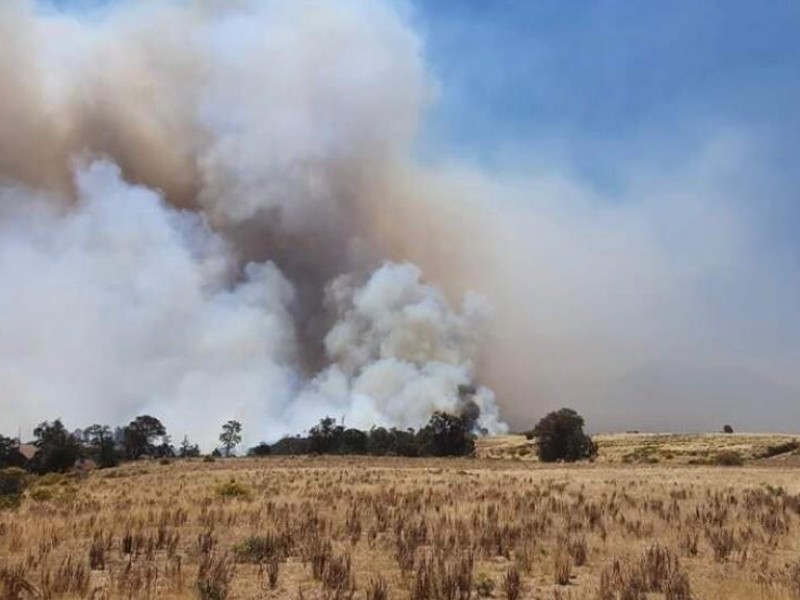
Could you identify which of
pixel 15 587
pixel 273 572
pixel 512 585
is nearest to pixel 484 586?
pixel 512 585

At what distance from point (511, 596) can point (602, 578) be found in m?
1.63

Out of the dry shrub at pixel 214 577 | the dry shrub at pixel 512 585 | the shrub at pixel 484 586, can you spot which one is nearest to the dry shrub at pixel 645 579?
the dry shrub at pixel 512 585

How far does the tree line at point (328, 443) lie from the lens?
277ft

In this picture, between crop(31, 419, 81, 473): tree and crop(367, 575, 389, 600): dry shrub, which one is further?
crop(31, 419, 81, 473): tree

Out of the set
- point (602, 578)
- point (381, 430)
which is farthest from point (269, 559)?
point (381, 430)

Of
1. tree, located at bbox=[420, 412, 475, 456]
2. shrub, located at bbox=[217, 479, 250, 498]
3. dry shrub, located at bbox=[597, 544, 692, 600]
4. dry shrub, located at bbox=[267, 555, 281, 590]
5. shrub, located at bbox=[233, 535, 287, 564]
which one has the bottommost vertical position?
dry shrub, located at bbox=[597, 544, 692, 600]

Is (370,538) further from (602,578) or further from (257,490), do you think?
(257,490)

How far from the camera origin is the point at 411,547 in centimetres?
1388

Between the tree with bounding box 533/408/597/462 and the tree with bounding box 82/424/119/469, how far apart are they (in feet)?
172

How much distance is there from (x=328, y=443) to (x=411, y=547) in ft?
354

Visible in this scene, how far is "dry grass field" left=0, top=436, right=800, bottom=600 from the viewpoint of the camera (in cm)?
1052

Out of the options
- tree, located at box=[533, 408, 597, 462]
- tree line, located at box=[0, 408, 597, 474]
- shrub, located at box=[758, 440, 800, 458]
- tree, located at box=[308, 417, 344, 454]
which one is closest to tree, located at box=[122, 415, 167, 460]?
tree line, located at box=[0, 408, 597, 474]

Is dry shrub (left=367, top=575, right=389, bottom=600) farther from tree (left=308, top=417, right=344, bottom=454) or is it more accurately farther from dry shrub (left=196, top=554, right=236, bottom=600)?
tree (left=308, top=417, right=344, bottom=454)

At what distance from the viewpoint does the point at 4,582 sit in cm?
1015
